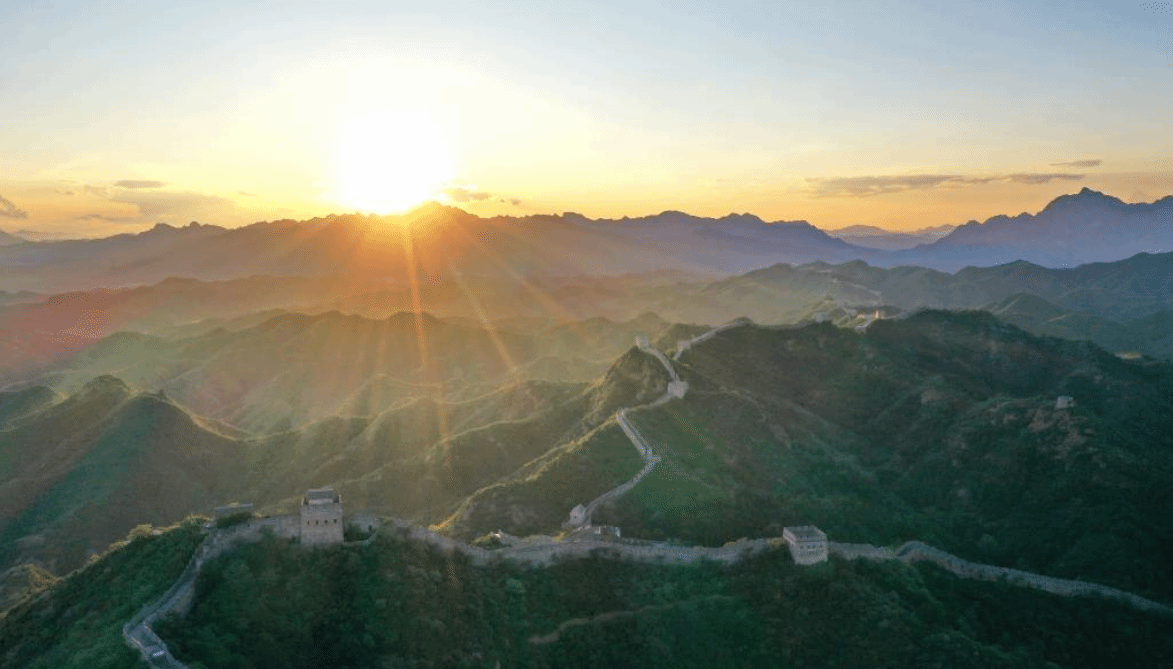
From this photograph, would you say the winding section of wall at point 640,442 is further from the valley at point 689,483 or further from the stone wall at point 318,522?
the stone wall at point 318,522

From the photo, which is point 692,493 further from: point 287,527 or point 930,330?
point 930,330

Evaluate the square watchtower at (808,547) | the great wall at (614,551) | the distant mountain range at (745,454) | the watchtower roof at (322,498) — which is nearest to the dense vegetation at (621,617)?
the great wall at (614,551)

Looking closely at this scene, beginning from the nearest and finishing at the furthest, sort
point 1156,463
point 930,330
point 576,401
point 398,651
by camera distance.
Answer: point 398,651, point 1156,463, point 576,401, point 930,330

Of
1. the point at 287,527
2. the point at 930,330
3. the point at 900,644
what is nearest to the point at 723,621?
the point at 900,644

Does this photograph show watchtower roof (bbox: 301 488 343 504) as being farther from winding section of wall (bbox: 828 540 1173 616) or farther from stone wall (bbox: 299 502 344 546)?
winding section of wall (bbox: 828 540 1173 616)

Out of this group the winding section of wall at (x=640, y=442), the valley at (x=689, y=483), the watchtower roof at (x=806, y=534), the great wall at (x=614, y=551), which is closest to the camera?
the great wall at (x=614, y=551)

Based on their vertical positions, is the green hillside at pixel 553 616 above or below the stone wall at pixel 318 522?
below
